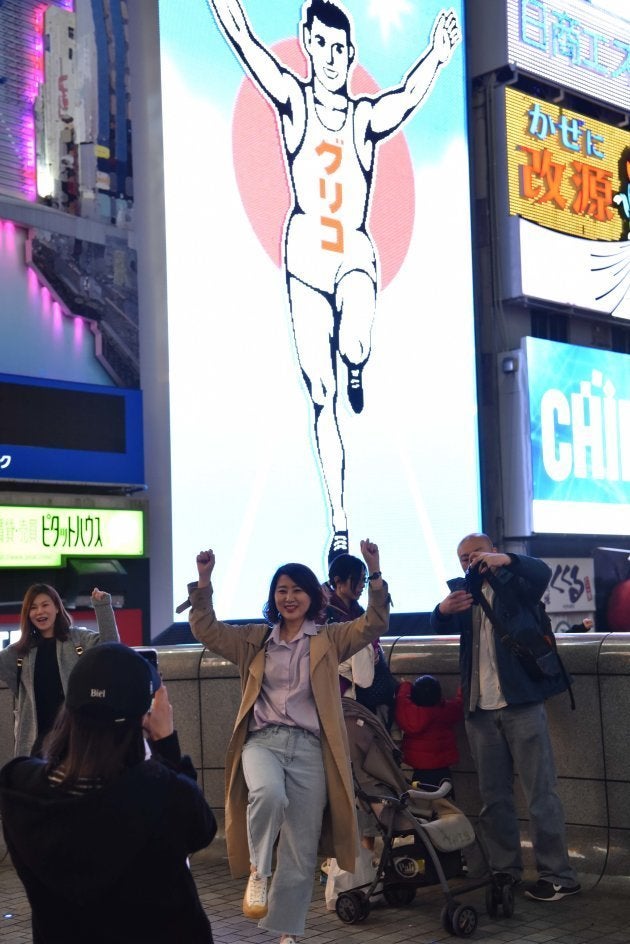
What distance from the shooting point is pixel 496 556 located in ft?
19.9

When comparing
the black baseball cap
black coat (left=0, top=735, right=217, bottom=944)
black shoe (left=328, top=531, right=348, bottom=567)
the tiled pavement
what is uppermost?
black shoe (left=328, top=531, right=348, bottom=567)

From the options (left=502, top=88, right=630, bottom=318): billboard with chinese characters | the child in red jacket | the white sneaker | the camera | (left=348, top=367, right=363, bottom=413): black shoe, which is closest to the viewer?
the white sneaker

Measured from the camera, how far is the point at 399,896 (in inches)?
239

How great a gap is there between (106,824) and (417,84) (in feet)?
52.8

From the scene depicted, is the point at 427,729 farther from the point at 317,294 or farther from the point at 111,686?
the point at 317,294

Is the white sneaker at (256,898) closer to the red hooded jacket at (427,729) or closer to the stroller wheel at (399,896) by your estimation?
the stroller wheel at (399,896)

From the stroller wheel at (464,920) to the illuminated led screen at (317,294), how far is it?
7870 millimetres

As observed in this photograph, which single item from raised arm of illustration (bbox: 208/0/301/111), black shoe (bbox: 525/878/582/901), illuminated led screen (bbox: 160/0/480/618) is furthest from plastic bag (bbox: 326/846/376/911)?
raised arm of illustration (bbox: 208/0/301/111)

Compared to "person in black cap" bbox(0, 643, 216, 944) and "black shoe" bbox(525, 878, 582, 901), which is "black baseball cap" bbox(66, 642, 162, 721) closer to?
"person in black cap" bbox(0, 643, 216, 944)

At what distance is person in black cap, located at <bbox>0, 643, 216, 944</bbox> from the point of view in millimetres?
2508

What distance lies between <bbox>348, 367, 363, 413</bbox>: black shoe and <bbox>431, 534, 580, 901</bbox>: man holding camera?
8825 mm

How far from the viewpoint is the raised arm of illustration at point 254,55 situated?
1417 cm

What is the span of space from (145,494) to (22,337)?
86.4 inches

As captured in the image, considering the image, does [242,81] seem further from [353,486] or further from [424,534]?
[424,534]
